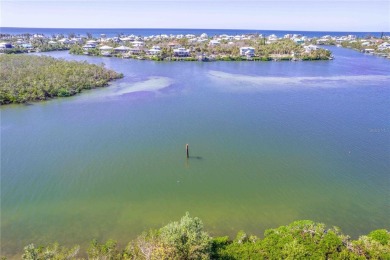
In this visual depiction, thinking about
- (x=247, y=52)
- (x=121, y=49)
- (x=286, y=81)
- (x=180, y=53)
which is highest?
Answer: (x=121, y=49)

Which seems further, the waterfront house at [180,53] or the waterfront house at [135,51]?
the waterfront house at [135,51]

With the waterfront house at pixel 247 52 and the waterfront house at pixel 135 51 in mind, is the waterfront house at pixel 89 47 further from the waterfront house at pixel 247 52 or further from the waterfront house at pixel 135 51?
the waterfront house at pixel 247 52

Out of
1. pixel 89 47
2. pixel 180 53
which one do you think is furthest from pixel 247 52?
pixel 89 47

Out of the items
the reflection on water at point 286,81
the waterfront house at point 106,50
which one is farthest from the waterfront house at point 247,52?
the waterfront house at point 106,50

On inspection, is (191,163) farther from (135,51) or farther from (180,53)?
(135,51)

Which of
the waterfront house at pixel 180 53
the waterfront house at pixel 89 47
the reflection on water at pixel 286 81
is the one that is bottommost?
the reflection on water at pixel 286 81

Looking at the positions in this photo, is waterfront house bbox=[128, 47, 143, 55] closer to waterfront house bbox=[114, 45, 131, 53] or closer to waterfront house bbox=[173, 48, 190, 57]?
waterfront house bbox=[114, 45, 131, 53]

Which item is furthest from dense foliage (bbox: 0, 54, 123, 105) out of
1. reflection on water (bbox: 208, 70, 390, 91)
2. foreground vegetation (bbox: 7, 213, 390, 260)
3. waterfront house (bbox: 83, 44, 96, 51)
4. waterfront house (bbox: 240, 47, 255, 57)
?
waterfront house (bbox: 240, 47, 255, 57)
